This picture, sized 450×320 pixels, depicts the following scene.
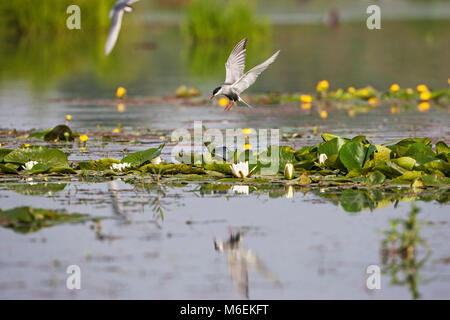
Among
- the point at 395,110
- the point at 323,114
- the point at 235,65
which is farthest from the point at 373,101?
the point at 235,65

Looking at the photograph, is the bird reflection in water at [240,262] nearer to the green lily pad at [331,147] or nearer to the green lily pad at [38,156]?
the green lily pad at [331,147]

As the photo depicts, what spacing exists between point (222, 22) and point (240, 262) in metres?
28.0

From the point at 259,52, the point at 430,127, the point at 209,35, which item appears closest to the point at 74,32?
the point at 209,35

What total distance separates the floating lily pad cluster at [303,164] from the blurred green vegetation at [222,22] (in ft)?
76.2

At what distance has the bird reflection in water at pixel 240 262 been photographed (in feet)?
18.3

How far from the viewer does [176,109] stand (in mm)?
16375

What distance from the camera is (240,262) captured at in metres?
5.99

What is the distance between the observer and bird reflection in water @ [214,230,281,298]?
5.58 meters

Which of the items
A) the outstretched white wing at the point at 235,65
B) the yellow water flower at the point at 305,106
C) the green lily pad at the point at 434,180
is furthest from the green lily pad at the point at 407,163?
the yellow water flower at the point at 305,106

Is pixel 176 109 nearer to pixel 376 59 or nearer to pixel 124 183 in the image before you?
pixel 124 183

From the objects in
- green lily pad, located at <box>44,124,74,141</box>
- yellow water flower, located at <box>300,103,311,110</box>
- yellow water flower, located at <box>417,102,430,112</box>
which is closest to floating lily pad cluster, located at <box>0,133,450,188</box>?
green lily pad, located at <box>44,124,74,141</box>

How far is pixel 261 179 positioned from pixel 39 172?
1.98 m

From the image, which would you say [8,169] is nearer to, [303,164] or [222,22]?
[303,164]

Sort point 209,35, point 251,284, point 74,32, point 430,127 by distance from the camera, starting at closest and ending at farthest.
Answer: point 251,284, point 430,127, point 209,35, point 74,32
